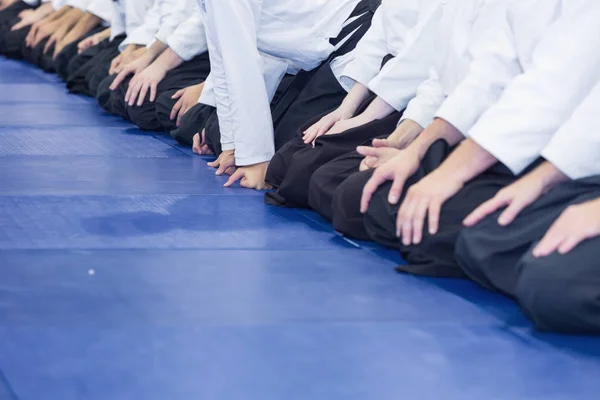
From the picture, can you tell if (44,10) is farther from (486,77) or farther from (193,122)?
(486,77)

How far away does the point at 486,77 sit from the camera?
2.98 m

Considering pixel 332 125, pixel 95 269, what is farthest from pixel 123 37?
pixel 95 269

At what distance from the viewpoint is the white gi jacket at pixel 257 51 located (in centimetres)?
399

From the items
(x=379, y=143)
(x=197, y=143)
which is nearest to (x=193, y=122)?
(x=197, y=143)

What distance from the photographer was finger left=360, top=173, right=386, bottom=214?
3117mm

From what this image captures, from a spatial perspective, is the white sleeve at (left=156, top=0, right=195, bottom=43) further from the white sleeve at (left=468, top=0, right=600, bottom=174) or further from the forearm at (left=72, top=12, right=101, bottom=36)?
the white sleeve at (left=468, top=0, right=600, bottom=174)

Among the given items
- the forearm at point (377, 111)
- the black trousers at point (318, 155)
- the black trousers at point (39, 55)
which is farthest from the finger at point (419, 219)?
the black trousers at point (39, 55)

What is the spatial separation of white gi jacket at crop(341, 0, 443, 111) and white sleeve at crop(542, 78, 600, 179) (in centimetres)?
106

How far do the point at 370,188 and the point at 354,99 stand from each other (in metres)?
0.85

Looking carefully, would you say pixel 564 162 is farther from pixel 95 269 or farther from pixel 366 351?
pixel 95 269

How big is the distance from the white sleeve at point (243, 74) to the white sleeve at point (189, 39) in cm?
127

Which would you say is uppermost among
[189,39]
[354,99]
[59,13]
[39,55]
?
[354,99]

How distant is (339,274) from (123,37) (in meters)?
4.23

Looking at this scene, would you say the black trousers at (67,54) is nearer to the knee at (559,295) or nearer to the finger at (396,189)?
the finger at (396,189)
